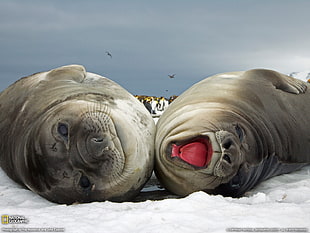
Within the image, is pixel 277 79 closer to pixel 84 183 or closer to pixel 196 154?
pixel 196 154

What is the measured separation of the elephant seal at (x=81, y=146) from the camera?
4367 millimetres

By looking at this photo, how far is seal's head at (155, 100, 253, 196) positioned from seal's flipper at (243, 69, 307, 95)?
188 cm

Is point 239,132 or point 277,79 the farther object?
point 277,79

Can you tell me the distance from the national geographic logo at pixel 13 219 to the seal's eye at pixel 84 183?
3.01ft

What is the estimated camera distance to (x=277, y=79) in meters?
6.74

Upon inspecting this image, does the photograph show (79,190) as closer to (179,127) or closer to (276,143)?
(179,127)

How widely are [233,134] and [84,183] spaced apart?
1605 millimetres

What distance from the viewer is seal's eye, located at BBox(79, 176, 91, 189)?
179 inches

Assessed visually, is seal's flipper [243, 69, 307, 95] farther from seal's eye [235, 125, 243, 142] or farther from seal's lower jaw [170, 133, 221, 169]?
seal's lower jaw [170, 133, 221, 169]

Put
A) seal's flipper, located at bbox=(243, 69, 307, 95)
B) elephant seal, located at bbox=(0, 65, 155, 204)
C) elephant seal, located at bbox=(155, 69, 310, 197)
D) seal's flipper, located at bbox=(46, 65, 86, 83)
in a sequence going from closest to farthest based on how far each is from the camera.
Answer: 1. elephant seal, located at bbox=(0, 65, 155, 204)
2. elephant seal, located at bbox=(155, 69, 310, 197)
3. seal's flipper, located at bbox=(46, 65, 86, 83)
4. seal's flipper, located at bbox=(243, 69, 307, 95)

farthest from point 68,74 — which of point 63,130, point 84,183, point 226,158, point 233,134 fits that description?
point 226,158

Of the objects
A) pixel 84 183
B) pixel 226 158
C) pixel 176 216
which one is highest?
pixel 226 158

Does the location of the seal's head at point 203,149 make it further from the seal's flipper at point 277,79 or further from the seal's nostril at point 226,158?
the seal's flipper at point 277,79

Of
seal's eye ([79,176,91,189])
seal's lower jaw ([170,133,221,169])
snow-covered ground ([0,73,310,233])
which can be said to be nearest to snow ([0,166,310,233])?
snow-covered ground ([0,73,310,233])
